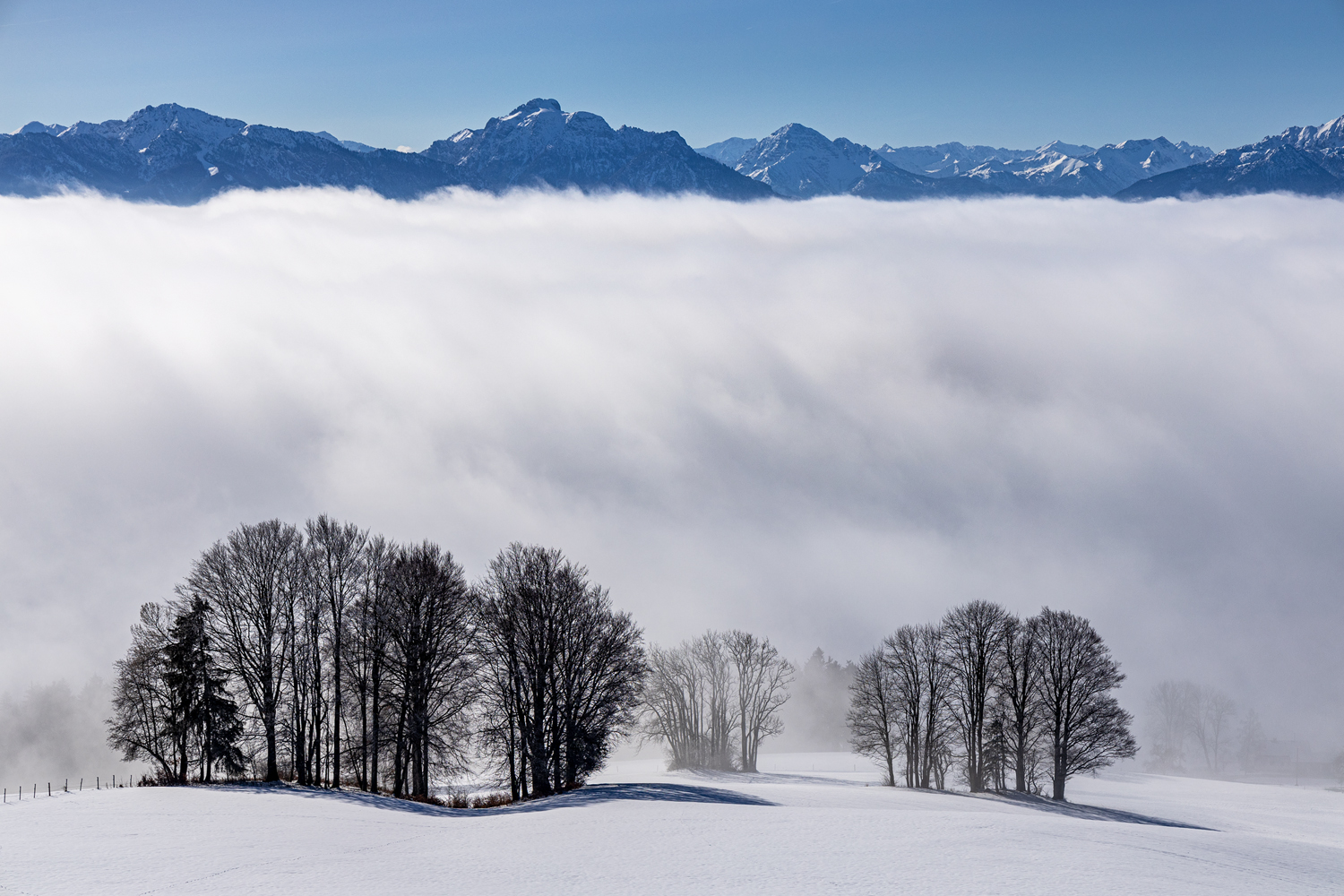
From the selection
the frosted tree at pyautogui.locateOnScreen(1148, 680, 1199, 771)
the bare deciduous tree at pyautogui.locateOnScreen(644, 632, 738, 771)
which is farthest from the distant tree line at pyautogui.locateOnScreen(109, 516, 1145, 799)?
the frosted tree at pyautogui.locateOnScreen(1148, 680, 1199, 771)

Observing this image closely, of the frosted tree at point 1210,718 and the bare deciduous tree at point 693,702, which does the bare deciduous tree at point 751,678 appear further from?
the frosted tree at point 1210,718

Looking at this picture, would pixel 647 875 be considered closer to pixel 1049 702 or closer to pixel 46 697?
pixel 1049 702

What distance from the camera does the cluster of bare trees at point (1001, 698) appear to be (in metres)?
61.1

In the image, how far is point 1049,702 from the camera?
62219 millimetres

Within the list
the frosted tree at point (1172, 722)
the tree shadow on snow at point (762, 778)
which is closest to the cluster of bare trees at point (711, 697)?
the tree shadow on snow at point (762, 778)

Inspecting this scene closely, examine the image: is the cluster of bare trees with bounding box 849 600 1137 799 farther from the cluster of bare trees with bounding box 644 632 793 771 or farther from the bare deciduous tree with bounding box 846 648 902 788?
the cluster of bare trees with bounding box 644 632 793 771

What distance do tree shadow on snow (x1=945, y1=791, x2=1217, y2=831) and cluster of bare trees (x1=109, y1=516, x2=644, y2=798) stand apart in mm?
26615

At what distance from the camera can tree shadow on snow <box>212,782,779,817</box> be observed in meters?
37.5

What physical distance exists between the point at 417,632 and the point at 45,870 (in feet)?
76.5

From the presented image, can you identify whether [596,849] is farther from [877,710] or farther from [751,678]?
[751,678]

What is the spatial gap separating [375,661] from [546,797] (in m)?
11.4

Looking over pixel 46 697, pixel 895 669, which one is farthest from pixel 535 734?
pixel 46 697

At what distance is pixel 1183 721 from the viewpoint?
5655 inches

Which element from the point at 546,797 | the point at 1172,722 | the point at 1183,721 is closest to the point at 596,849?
the point at 546,797
